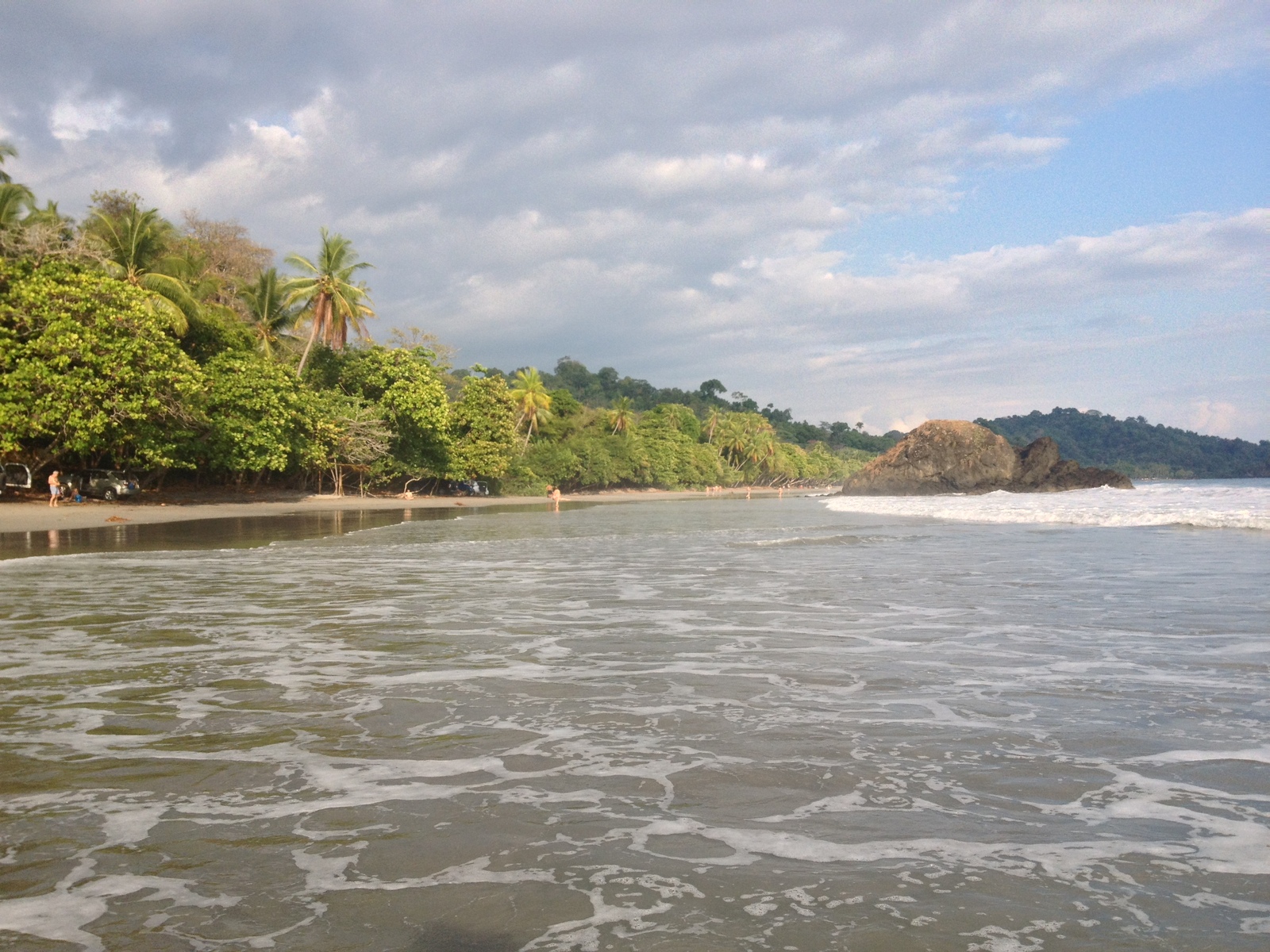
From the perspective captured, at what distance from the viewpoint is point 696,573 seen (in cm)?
1332

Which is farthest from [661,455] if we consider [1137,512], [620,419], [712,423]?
[1137,512]

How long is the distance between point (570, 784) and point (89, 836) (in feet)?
6.42

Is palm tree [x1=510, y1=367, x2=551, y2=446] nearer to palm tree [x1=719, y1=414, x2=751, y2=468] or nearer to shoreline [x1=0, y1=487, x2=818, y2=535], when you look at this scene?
shoreline [x1=0, y1=487, x2=818, y2=535]

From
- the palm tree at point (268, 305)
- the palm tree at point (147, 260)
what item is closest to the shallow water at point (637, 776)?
the palm tree at point (147, 260)

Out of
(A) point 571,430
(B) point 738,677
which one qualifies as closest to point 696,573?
(B) point 738,677

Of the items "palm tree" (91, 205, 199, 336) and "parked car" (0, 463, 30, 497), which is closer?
"parked car" (0, 463, 30, 497)

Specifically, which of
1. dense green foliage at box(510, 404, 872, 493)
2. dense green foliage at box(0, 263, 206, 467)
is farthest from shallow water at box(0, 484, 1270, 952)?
dense green foliage at box(510, 404, 872, 493)

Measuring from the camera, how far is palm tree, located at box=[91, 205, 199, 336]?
3409cm

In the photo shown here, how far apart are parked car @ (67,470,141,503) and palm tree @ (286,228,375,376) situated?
40.3 feet

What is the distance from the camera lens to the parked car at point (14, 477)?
31.9 metres

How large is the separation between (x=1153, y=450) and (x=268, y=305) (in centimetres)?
14959

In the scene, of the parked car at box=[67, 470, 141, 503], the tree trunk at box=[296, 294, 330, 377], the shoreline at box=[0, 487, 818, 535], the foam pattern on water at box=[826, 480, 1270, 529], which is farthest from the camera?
the tree trunk at box=[296, 294, 330, 377]

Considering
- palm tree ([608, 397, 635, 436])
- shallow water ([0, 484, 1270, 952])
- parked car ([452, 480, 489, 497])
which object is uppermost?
palm tree ([608, 397, 635, 436])

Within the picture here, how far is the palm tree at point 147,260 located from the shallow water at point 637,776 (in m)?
28.2
